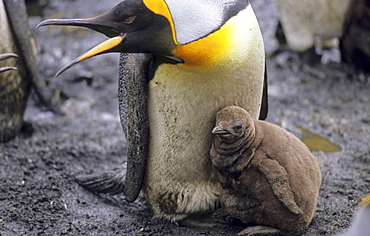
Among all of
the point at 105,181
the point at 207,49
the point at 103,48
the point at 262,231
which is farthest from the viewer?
the point at 105,181

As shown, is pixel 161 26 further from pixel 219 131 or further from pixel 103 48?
pixel 219 131

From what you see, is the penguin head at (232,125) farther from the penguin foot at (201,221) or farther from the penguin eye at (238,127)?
the penguin foot at (201,221)

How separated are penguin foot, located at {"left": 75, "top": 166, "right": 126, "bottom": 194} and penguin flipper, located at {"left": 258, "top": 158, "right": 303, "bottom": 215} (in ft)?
3.80

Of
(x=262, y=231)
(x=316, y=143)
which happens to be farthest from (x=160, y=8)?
(x=316, y=143)

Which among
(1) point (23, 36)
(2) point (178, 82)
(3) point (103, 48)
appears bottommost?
(1) point (23, 36)

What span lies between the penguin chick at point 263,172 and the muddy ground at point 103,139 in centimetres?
24

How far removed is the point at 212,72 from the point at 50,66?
3.62 m

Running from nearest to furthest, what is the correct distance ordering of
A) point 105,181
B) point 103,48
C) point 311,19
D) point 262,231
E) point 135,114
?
point 103,48, point 262,231, point 135,114, point 105,181, point 311,19

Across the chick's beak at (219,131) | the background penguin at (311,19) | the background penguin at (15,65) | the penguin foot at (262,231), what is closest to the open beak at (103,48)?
the chick's beak at (219,131)

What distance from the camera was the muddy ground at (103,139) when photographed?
3045 mm

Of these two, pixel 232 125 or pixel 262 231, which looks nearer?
pixel 232 125

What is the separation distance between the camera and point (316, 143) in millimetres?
4383

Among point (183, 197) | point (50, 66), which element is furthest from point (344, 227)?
point (50, 66)

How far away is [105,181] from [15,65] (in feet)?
5.10
